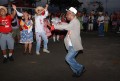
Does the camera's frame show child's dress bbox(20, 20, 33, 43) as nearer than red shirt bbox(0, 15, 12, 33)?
No

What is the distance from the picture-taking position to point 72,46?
270 inches

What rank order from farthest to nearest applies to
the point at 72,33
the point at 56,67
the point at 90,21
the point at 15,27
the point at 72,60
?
the point at 90,21, the point at 15,27, the point at 56,67, the point at 72,60, the point at 72,33

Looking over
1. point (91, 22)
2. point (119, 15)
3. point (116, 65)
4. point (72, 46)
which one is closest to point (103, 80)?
point (72, 46)

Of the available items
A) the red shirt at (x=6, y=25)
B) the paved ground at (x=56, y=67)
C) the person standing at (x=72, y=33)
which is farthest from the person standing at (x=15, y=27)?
the person standing at (x=72, y=33)

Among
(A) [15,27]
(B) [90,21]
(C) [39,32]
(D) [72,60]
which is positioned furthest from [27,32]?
(B) [90,21]

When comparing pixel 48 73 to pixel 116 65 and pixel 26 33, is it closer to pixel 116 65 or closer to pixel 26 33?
pixel 116 65

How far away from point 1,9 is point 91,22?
15910 mm

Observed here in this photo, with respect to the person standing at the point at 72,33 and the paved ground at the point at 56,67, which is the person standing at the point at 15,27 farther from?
the person standing at the point at 72,33

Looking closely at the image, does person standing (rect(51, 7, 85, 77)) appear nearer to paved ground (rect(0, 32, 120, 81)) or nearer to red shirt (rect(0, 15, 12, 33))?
paved ground (rect(0, 32, 120, 81))

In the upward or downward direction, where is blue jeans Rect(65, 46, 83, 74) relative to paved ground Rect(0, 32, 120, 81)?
upward

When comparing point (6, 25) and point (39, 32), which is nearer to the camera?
point (6, 25)

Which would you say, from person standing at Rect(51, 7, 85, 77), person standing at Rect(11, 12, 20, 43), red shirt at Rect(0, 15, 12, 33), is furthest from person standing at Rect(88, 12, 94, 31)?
person standing at Rect(51, 7, 85, 77)

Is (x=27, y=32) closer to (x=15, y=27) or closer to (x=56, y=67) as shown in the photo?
(x=56, y=67)

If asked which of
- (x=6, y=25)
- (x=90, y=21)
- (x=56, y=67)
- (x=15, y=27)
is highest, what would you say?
(x=6, y=25)
